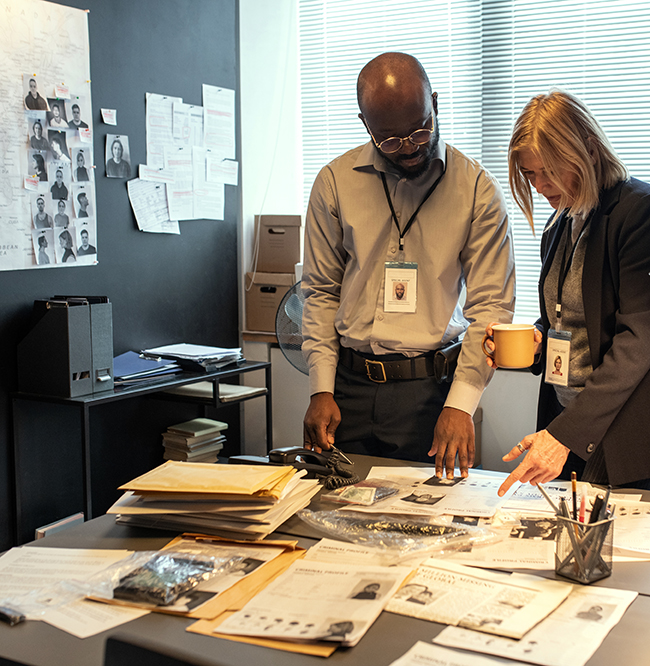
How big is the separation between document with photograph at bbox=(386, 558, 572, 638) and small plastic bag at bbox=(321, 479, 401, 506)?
31 cm

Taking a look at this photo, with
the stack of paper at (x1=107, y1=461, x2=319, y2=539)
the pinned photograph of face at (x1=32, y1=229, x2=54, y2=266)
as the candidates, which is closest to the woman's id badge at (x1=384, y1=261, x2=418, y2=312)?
the stack of paper at (x1=107, y1=461, x2=319, y2=539)

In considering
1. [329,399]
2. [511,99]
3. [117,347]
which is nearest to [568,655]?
[329,399]

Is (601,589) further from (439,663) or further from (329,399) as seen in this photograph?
(329,399)

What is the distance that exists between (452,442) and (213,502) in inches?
23.4

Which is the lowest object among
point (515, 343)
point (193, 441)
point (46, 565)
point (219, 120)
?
point (193, 441)

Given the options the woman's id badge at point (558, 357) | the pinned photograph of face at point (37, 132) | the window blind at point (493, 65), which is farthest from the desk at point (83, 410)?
the window blind at point (493, 65)

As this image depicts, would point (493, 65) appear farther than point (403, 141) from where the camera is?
Yes

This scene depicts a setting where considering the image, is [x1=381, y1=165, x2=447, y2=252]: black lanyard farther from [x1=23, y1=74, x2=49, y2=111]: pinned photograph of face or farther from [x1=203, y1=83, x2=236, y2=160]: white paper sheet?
[x1=203, y1=83, x2=236, y2=160]: white paper sheet

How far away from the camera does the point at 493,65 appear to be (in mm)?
3609

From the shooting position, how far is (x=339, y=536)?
127 cm

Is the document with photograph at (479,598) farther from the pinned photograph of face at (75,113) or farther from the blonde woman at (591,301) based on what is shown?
the pinned photograph of face at (75,113)

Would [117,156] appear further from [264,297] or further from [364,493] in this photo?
[364,493]

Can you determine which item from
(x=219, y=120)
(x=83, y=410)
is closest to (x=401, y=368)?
(x=83, y=410)

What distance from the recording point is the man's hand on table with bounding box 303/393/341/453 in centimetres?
185
